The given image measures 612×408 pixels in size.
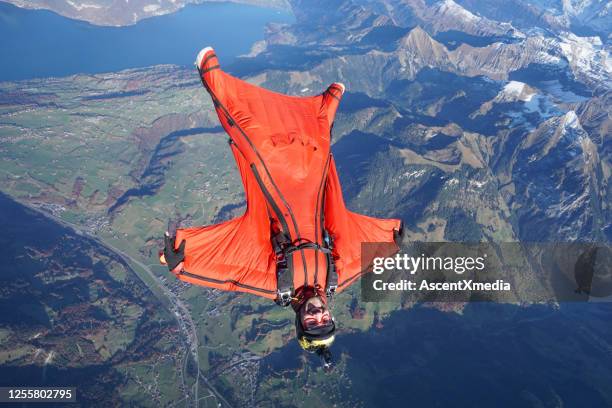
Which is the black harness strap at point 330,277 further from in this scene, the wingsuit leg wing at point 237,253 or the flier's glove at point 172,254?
the flier's glove at point 172,254

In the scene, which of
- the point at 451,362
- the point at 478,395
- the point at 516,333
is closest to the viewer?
the point at 478,395

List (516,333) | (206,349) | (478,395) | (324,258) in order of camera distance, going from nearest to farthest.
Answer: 1. (324,258)
2. (206,349)
3. (478,395)
4. (516,333)

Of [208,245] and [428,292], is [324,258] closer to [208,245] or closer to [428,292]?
[208,245]

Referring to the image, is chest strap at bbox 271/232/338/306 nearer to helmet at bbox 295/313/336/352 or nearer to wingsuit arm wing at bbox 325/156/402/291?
helmet at bbox 295/313/336/352

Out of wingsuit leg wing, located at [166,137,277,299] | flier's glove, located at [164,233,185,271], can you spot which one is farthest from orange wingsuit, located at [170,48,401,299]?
flier's glove, located at [164,233,185,271]

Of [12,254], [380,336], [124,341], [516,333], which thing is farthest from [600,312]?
[12,254]
